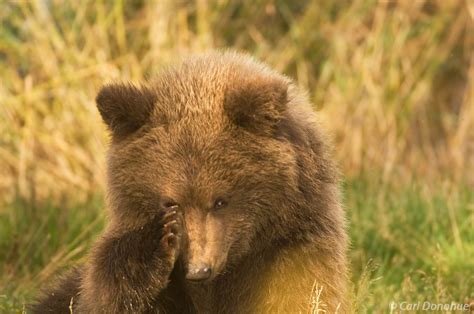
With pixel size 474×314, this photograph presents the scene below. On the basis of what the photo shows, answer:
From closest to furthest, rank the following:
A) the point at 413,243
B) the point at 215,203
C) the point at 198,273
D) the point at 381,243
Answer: the point at 198,273, the point at 215,203, the point at 413,243, the point at 381,243

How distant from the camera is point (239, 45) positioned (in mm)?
10516

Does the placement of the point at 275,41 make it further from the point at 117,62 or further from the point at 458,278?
the point at 458,278

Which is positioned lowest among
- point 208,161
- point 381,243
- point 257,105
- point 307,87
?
point 381,243

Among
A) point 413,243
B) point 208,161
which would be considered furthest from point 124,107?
point 413,243

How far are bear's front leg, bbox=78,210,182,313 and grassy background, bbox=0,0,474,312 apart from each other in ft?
8.10

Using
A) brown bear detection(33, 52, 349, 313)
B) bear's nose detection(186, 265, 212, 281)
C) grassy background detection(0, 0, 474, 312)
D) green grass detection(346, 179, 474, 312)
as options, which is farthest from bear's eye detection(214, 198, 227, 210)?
grassy background detection(0, 0, 474, 312)

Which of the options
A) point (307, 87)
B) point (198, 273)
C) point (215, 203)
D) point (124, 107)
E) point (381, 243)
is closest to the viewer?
point (198, 273)

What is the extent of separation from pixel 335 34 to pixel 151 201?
233 inches

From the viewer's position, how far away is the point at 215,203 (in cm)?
480

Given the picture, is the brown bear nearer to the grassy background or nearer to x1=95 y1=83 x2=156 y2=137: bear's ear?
x1=95 y1=83 x2=156 y2=137: bear's ear

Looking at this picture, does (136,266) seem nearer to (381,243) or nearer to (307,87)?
(381,243)

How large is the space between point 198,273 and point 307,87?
6118mm

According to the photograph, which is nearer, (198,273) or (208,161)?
(198,273)

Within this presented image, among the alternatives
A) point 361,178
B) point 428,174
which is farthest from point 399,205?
point 428,174
